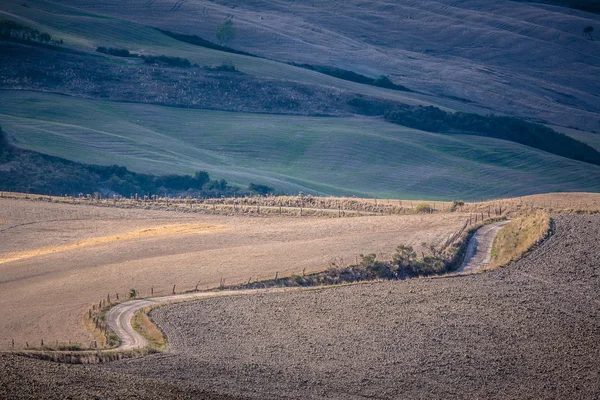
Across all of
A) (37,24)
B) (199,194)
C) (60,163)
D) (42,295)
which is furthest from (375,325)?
(37,24)

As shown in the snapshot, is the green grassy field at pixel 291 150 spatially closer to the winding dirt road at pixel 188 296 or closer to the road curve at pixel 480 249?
the road curve at pixel 480 249

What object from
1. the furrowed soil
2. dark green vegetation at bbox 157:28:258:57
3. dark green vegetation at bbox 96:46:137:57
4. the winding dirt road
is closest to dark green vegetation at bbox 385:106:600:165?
dark green vegetation at bbox 157:28:258:57

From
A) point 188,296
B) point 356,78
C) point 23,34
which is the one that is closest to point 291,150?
point 356,78

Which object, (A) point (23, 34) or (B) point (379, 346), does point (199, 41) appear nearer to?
(A) point (23, 34)

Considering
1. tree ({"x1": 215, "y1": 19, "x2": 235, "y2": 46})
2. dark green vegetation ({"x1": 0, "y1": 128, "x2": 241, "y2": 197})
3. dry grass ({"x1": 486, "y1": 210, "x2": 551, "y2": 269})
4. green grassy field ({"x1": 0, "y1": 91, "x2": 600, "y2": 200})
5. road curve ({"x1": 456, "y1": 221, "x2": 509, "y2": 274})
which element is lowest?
dark green vegetation ({"x1": 0, "y1": 128, "x2": 241, "y2": 197})

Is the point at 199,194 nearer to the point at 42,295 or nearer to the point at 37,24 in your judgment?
the point at 42,295

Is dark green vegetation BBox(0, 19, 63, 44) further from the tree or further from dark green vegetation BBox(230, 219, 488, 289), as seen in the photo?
dark green vegetation BBox(230, 219, 488, 289)
